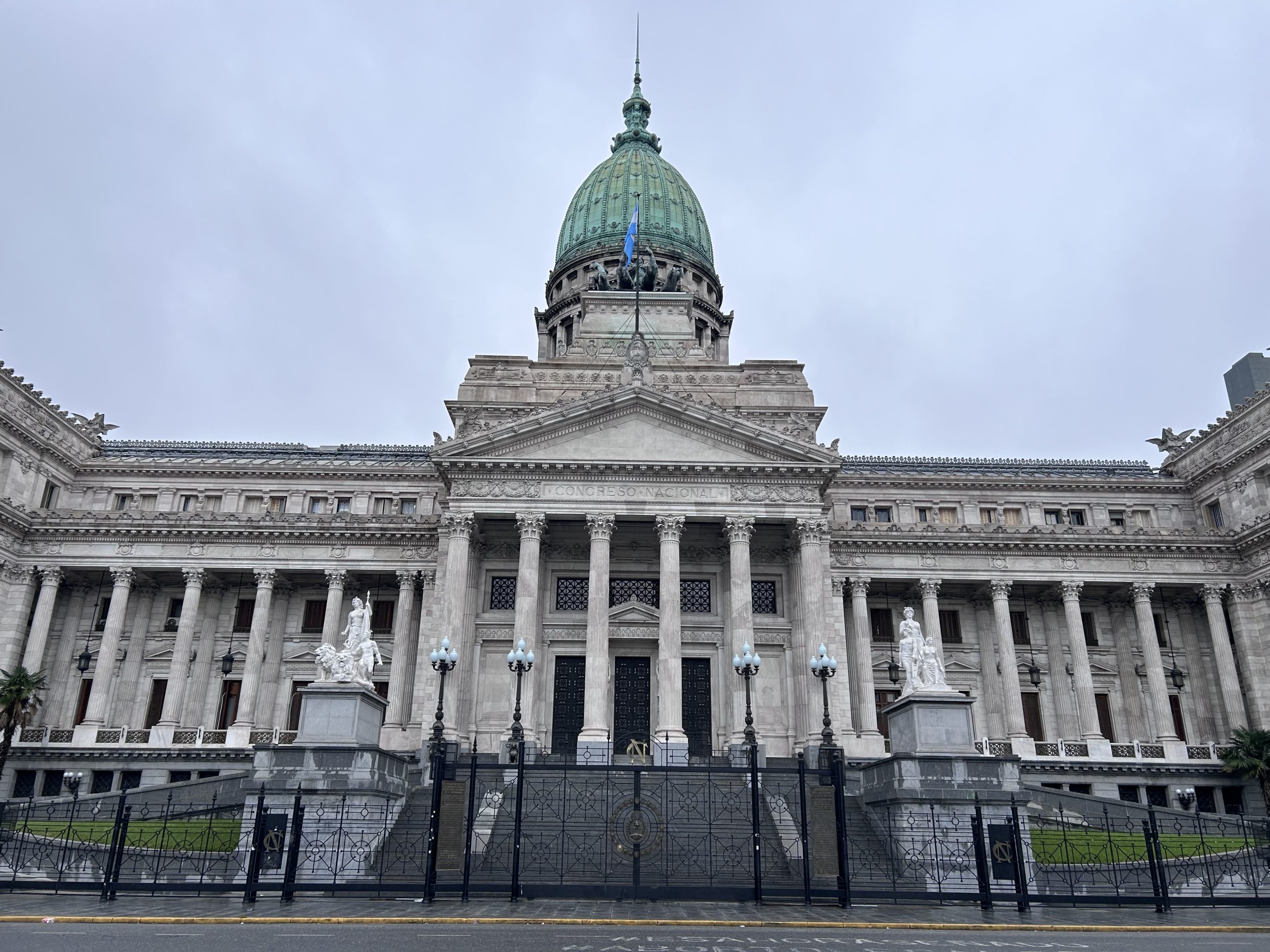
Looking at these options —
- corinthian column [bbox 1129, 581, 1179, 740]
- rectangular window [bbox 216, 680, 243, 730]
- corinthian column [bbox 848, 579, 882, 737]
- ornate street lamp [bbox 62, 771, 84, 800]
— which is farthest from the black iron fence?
rectangular window [bbox 216, 680, 243, 730]

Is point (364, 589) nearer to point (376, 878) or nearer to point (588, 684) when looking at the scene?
point (588, 684)

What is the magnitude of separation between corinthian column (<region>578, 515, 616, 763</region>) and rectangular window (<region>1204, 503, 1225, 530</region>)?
109ft

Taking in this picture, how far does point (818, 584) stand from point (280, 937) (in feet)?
96.0

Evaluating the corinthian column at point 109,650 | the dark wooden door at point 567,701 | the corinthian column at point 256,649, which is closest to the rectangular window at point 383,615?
the corinthian column at point 256,649

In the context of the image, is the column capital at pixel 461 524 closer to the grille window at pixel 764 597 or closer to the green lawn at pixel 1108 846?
the grille window at pixel 764 597

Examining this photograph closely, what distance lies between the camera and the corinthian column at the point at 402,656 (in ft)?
141

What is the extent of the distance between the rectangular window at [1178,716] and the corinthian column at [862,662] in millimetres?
15099

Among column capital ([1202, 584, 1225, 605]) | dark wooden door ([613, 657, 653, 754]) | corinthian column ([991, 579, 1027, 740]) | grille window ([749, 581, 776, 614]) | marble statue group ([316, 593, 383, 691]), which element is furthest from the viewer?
column capital ([1202, 584, 1225, 605])

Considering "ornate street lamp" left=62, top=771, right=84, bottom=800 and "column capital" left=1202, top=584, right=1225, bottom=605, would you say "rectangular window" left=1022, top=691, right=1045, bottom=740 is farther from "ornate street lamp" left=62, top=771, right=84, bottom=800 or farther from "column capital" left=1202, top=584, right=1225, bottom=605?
"ornate street lamp" left=62, top=771, right=84, bottom=800

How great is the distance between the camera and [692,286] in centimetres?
6981

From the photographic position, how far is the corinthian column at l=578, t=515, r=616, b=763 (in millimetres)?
35188

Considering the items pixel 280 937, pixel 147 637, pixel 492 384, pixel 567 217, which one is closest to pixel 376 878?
pixel 280 937

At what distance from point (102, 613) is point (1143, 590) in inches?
2102

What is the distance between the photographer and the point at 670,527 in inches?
1542
